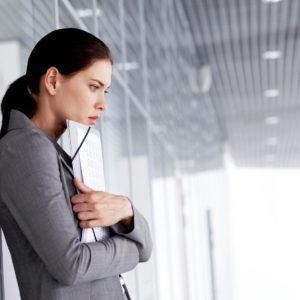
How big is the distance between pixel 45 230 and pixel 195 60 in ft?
26.0

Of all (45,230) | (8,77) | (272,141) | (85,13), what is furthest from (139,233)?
(272,141)

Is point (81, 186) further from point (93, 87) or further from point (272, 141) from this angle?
point (272, 141)

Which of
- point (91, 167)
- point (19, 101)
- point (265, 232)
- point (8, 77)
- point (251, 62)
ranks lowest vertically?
point (91, 167)

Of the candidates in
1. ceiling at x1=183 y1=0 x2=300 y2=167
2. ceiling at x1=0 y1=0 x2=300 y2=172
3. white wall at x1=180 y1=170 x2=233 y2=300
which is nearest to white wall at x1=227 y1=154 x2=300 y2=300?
white wall at x1=180 y1=170 x2=233 y2=300

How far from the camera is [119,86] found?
11.2 ft

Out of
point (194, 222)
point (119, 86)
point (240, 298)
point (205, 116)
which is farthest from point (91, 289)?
point (240, 298)

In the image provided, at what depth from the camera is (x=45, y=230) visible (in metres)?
1.11

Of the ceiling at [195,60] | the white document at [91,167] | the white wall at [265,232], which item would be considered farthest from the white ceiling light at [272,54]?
the white document at [91,167]

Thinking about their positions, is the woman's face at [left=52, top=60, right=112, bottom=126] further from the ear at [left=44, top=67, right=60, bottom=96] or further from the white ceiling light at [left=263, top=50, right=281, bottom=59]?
the white ceiling light at [left=263, top=50, right=281, bottom=59]

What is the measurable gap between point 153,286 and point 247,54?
18.2 ft

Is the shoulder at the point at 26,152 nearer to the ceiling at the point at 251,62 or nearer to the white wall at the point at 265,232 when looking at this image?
the ceiling at the point at 251,62

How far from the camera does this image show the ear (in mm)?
1287

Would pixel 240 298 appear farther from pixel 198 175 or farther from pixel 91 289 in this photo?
pixel 91 289

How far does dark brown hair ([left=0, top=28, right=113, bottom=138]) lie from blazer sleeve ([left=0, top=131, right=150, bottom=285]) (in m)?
0.14
